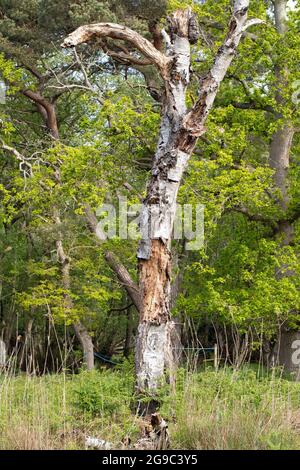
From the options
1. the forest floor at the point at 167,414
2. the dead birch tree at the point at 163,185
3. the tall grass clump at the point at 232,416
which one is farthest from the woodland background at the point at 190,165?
the forest floor at the point at 167,414

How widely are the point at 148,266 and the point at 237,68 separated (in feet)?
36.9

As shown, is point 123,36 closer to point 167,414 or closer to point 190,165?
point 167,414

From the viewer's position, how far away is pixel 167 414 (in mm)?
6141

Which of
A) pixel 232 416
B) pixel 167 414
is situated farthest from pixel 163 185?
pixel 232 416

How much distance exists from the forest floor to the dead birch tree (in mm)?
398

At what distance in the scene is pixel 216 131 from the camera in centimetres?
1653

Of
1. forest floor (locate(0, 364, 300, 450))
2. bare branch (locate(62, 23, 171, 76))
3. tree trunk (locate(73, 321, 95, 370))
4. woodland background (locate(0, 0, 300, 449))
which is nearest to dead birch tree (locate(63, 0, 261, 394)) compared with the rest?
bare branch (locate(62, 23, 171, 76))

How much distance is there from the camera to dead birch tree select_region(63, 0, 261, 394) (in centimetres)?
695

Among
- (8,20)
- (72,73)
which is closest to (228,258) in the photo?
(72,73)

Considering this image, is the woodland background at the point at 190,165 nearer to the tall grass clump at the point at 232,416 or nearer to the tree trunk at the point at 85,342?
the tree trunk at the point at 85,342

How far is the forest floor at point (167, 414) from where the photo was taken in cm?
530

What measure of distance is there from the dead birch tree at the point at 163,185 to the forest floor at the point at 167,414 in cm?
40

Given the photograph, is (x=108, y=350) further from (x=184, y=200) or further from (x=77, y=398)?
(x=77, y=398)
